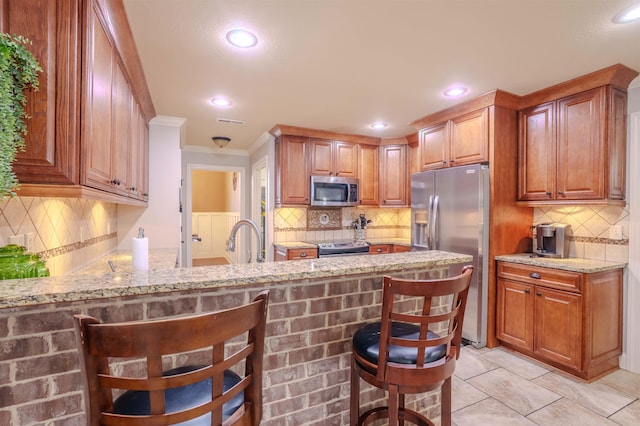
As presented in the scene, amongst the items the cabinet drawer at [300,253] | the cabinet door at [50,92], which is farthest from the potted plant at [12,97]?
the cabinet drawer at [300,253]

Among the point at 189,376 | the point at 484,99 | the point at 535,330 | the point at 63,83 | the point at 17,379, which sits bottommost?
the point at 535,330

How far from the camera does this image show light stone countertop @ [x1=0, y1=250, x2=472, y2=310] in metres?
0.90

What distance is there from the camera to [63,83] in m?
1.13

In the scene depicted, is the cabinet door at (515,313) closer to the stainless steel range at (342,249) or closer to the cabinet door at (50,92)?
the stainless steel range at (342,249)

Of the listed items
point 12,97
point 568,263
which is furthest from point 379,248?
point 12,97

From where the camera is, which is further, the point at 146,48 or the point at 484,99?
the point at 484,99

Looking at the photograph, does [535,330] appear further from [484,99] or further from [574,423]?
[484,99]

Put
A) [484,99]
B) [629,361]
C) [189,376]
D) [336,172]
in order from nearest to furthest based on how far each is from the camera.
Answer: [189,376] → [629,361] → [484,99] → [336,172]

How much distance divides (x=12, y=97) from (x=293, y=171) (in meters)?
3.14

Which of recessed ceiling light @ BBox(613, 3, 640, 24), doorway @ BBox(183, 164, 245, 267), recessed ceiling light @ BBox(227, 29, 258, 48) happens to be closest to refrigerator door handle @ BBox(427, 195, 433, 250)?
recessed ceiling light @ BBox(613, 3, 640, 24)

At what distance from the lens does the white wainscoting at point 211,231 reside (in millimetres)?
7371

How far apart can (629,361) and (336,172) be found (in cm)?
343

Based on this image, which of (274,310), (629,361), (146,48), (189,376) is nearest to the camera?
(189,376)

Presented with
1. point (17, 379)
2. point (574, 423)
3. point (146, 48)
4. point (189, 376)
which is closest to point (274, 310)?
point (189, 376)
